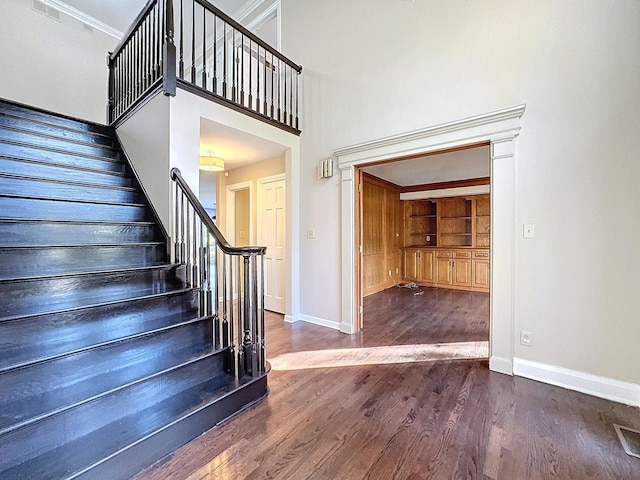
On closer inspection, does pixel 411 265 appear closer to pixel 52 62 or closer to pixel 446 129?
pixel 446 129

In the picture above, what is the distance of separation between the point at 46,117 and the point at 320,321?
3.94 m

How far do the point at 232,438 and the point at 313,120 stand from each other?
364cm

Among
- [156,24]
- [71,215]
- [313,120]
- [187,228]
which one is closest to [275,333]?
[187,228]

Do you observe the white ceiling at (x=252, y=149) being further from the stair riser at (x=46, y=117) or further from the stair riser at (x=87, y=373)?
the stair riser at (x=87, y=373)

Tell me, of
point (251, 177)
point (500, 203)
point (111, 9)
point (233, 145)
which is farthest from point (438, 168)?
point (111, 9)

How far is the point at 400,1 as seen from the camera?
318cm

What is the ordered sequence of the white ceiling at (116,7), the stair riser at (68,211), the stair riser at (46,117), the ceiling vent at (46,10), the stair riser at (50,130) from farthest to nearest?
the white ceiling at (116,7) → the ceiling vent at (46,10) → the stair riser at (46,117) → the stair riser at (50,130) → the stair riser at (68,211)

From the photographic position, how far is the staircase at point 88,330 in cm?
140

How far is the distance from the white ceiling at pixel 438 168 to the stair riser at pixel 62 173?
3.30 meters

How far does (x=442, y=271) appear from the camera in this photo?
263 inches

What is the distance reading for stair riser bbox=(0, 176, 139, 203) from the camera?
92.4 inches

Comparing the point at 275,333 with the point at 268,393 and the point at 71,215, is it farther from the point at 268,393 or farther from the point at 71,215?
the point at 71,215

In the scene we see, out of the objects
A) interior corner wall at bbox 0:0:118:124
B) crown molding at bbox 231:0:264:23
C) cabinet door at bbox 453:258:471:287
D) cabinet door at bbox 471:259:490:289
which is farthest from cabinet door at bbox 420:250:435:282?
interior corner wall at bbox 0:0:118:124

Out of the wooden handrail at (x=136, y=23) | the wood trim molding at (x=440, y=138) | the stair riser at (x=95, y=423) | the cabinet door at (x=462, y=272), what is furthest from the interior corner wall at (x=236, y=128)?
the cabinet door at (x=462, y=272)
